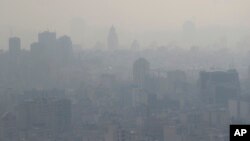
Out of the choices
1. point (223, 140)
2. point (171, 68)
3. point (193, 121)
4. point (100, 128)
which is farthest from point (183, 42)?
point (223, 140)

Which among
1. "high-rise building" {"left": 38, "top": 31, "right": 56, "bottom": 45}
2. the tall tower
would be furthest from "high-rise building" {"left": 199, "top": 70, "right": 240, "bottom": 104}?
"high-rise building" {"left": 38, "top": 31, "right": 56, "bottom": 45}

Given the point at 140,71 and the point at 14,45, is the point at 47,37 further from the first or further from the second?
the point at 140,71

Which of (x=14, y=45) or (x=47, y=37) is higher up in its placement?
(x=47, y=37)

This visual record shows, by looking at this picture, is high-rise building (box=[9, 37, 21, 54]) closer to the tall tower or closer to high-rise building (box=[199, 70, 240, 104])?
the tall tower

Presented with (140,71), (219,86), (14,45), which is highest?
(14,45)

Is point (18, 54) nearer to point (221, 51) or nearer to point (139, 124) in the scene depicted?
point (139, 124)

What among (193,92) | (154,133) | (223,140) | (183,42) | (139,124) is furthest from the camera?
(193,92)

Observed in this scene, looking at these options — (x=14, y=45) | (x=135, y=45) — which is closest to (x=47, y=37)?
(x=14, y=45)
